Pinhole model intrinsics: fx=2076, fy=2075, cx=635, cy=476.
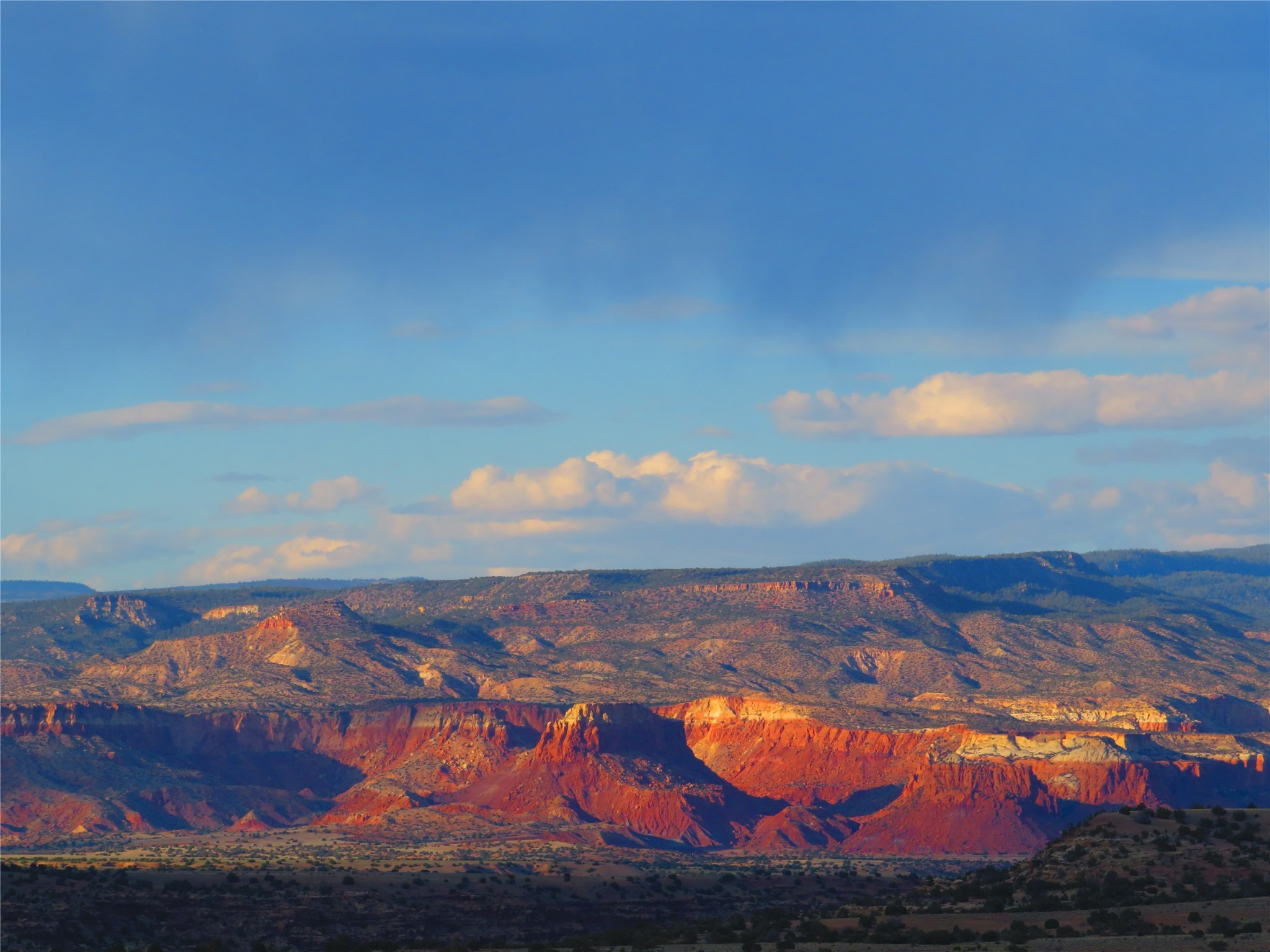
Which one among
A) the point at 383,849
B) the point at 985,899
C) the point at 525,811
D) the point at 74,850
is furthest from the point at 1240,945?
the point at 525,811

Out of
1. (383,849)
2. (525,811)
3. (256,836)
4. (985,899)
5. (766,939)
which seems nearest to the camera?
(766,939)

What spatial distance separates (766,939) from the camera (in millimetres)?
73688

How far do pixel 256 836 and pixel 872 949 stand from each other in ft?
408

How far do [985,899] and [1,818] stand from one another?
5242 inches

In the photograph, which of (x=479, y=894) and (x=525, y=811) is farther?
(x=525, y=811)

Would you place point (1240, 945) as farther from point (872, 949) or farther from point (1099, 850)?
point (1099, 850)

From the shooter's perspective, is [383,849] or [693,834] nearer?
[383,849]

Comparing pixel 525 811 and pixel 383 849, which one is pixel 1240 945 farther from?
pixel 525 811

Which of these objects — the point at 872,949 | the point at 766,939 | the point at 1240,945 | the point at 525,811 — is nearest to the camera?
the point at 1240,945

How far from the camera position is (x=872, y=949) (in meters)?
66.7

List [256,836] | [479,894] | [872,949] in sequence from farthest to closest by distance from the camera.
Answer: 1. [256,836]
2. [479,894]
3. [872,949]

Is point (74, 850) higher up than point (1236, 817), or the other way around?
point (1236, 817)

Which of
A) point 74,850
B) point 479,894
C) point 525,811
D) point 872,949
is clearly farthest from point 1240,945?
point 525,811

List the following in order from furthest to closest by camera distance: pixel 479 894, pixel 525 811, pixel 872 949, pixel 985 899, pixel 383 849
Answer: pixel 525 811 → pixel 383 849 → pixel 479 894 → pixel 985 899 → pixel 872 949
